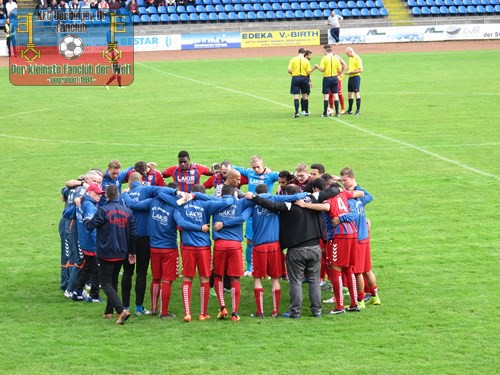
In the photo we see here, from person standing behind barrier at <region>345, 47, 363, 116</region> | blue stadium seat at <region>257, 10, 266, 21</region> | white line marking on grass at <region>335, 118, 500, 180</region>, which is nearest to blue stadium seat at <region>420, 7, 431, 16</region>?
blue stadium seat at <region>257, 10, 266, 21</region>

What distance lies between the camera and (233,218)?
12383mm

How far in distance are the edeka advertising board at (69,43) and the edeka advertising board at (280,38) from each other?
667 cm

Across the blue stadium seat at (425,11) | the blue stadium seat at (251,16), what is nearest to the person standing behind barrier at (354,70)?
the blue stadium seat at (251,16)

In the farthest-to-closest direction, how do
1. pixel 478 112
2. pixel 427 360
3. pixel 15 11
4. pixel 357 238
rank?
pixel 15 11
pixel 478 112
pixel 357 238
pixel 427 360

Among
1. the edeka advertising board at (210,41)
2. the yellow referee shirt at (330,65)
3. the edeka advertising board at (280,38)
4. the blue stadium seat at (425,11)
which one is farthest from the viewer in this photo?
the blue stadium seat at (425,11)

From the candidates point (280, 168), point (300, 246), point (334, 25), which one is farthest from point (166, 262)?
point (334, 25)

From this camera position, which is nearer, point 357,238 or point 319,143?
point 357,238

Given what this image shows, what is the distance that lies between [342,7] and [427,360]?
46.3 meters

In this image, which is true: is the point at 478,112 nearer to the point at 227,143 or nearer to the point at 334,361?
the point at 227,143

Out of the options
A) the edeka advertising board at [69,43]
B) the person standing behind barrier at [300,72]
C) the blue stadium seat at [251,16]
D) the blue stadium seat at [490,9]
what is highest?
the blue stadium seat at [490,9]

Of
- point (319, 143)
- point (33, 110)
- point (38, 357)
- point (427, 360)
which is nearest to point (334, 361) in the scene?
point (427, 360)

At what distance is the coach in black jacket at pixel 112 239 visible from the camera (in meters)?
12.3

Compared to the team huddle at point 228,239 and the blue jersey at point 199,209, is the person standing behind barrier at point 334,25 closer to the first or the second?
the team huddle at point 228,239

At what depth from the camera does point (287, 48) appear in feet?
170
